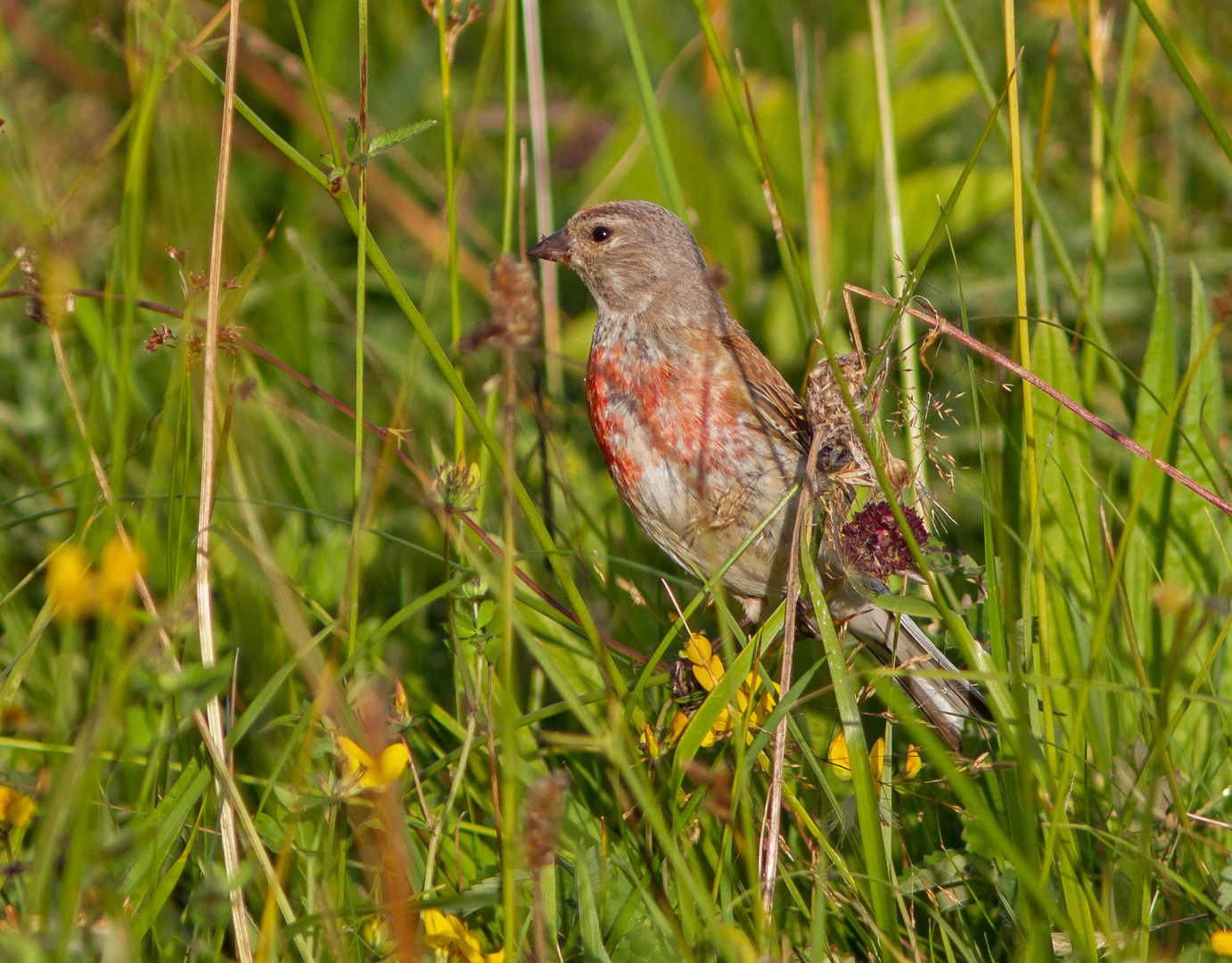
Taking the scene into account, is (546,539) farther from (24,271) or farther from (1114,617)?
(1114,617)

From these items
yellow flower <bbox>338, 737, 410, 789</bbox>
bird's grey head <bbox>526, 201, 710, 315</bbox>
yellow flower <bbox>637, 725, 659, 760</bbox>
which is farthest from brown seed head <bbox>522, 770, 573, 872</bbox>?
bird's grey head <bbox>526, 201, 710, 315</bbox>

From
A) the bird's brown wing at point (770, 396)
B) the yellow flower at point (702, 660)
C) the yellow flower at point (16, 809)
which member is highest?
the bird's brown wing at point (770, 396)

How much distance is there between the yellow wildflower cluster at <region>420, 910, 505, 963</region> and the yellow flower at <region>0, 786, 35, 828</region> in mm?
703

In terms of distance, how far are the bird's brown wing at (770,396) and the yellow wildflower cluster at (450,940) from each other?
4.52ft

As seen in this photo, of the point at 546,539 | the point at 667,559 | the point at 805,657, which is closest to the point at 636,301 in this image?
the point at 667,559

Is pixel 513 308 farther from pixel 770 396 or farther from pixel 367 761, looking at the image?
pixel 770 396

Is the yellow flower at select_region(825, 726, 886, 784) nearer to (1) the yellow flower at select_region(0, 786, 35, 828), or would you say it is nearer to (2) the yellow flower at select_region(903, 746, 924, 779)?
(2) the yellow flower at select_region(903, 746, 924, 779)

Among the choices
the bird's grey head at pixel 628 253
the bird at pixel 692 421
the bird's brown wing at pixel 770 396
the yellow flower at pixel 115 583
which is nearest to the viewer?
the yellow flower at pixel 115 583

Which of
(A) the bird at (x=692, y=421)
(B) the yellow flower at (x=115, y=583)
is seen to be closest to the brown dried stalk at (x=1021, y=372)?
(A) the bird at (x=692, y=421)

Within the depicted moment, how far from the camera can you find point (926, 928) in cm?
213

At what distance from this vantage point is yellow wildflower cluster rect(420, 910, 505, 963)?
1.74 metres

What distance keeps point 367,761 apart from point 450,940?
0.31 metres

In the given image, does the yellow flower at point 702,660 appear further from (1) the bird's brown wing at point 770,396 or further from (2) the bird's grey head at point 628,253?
(2) the bird's grey head at point 628,253

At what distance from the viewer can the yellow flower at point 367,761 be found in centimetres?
164
